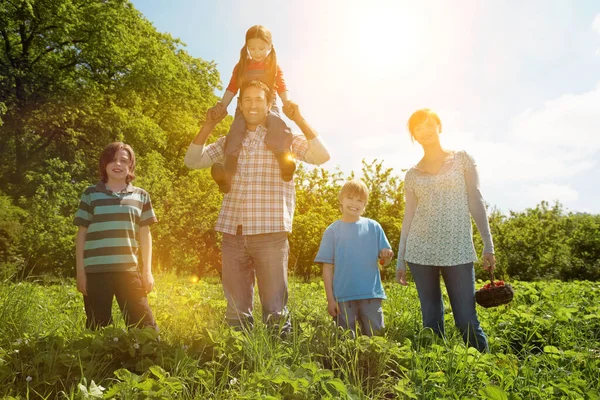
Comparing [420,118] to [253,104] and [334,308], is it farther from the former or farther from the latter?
[334,308]

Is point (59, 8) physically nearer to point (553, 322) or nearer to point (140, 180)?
point (140, 180)

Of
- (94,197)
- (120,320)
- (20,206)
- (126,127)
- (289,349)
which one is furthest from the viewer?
(126,127)

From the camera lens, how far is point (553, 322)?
14.8ft

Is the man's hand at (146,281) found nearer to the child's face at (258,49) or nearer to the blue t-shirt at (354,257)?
the blue t-shirt at (354,257)

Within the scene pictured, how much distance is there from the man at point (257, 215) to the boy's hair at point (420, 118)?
0.85 m

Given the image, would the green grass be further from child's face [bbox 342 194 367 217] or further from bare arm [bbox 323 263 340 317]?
child's face [bbox 342 194 367 217]

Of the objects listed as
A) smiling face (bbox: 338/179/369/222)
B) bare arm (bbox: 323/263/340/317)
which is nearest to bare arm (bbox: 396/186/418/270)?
smiling face (bbox: 338/179/369/222)

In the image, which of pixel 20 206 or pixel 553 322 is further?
pixel 20 206

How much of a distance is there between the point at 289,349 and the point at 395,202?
11.4 metres

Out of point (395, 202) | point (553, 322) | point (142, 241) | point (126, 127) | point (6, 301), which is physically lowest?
point (553, 322)

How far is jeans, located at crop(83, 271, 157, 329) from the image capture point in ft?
11.3

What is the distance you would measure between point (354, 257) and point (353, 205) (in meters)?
0.41

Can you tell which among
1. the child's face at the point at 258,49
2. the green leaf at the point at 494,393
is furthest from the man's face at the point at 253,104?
the green leaf at the point at 494,393

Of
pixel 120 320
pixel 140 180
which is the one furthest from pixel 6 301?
pixel 140 180
